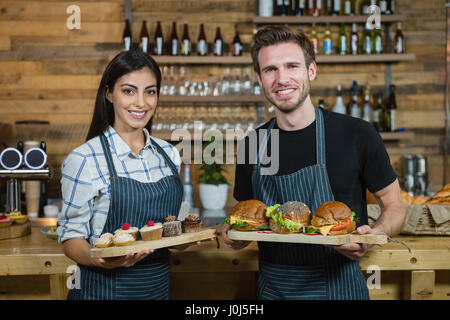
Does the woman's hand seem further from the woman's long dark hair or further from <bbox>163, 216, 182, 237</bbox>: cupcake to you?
the woman's long dark hair

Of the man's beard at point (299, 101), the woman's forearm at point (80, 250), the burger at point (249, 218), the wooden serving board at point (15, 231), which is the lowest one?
the wooden serving board at point (15, 231)

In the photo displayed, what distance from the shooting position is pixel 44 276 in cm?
208

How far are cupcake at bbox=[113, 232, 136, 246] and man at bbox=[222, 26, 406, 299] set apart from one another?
343 mm

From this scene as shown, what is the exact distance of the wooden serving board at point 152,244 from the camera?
1.41 meters

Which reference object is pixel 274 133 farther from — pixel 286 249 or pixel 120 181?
pixel 120 181

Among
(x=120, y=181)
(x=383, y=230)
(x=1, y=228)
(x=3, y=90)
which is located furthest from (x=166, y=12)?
(x=383, y=230)

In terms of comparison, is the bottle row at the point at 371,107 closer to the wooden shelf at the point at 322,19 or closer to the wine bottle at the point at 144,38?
the wooden shelf at the point at 322,19

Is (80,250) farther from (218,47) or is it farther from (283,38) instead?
(218,47)

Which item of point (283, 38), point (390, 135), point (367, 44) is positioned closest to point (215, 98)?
point (367, 44)

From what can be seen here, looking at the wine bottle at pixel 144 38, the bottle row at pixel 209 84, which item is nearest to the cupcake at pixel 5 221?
the bottle row at pixel 209 84

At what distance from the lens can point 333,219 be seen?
4.69 ft

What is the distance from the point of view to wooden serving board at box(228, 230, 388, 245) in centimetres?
141

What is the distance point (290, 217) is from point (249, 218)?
0.50 ft

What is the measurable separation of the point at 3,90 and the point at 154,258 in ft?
9.25
